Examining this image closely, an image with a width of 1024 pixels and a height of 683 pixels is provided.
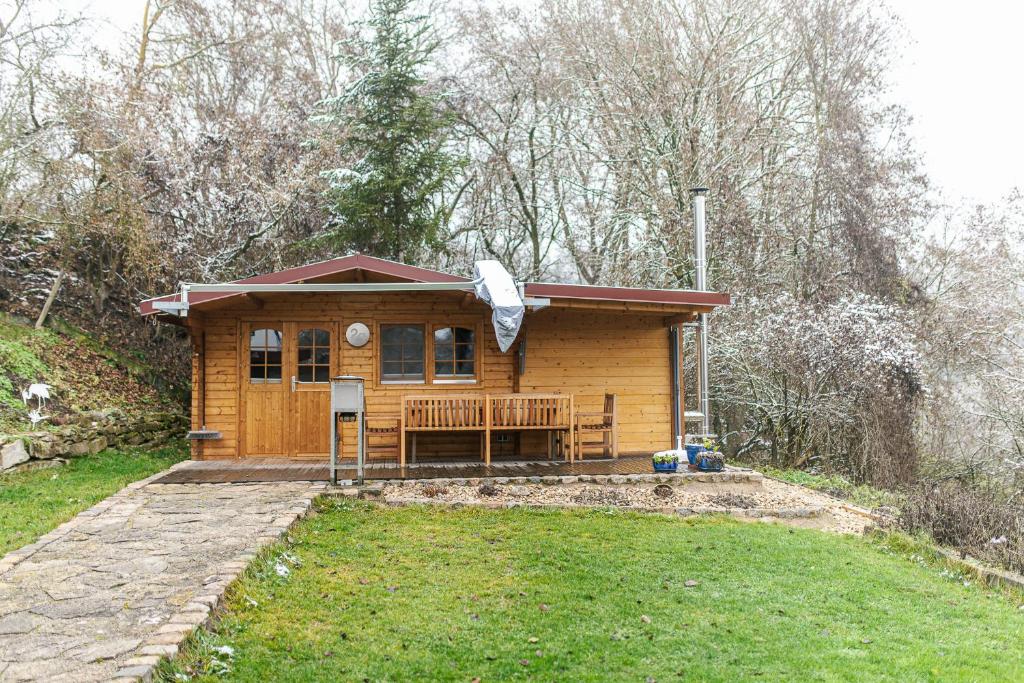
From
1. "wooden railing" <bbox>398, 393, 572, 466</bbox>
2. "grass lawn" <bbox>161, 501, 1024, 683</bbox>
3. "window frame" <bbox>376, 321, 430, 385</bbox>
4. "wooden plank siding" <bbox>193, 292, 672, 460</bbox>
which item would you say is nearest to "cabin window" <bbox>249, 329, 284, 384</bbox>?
"wooden plank siding" <bbox>193, 292, 672, 460</bbox>

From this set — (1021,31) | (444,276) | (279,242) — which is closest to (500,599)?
(444,276)

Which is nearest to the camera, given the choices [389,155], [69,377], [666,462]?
[666,462]

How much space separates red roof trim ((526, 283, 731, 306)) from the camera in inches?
333

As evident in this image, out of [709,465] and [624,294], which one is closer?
[709,465]

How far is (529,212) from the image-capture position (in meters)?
16.5

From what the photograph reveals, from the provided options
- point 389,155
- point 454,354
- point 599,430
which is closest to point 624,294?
point 599,430

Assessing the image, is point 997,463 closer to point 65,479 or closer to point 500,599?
point 500,599

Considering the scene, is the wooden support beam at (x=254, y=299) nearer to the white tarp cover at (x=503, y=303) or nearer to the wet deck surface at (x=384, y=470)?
the wet deck surface at (x=384, y=470)

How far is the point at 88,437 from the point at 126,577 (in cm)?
605

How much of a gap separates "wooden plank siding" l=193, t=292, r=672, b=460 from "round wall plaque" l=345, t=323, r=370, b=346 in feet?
0.33

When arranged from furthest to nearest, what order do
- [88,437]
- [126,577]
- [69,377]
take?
[69,377], [88,437], [126,577]

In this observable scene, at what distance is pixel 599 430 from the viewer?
362 inches

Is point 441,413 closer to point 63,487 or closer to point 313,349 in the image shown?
point 313,349

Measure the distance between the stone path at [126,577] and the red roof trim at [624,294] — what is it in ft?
11.3
